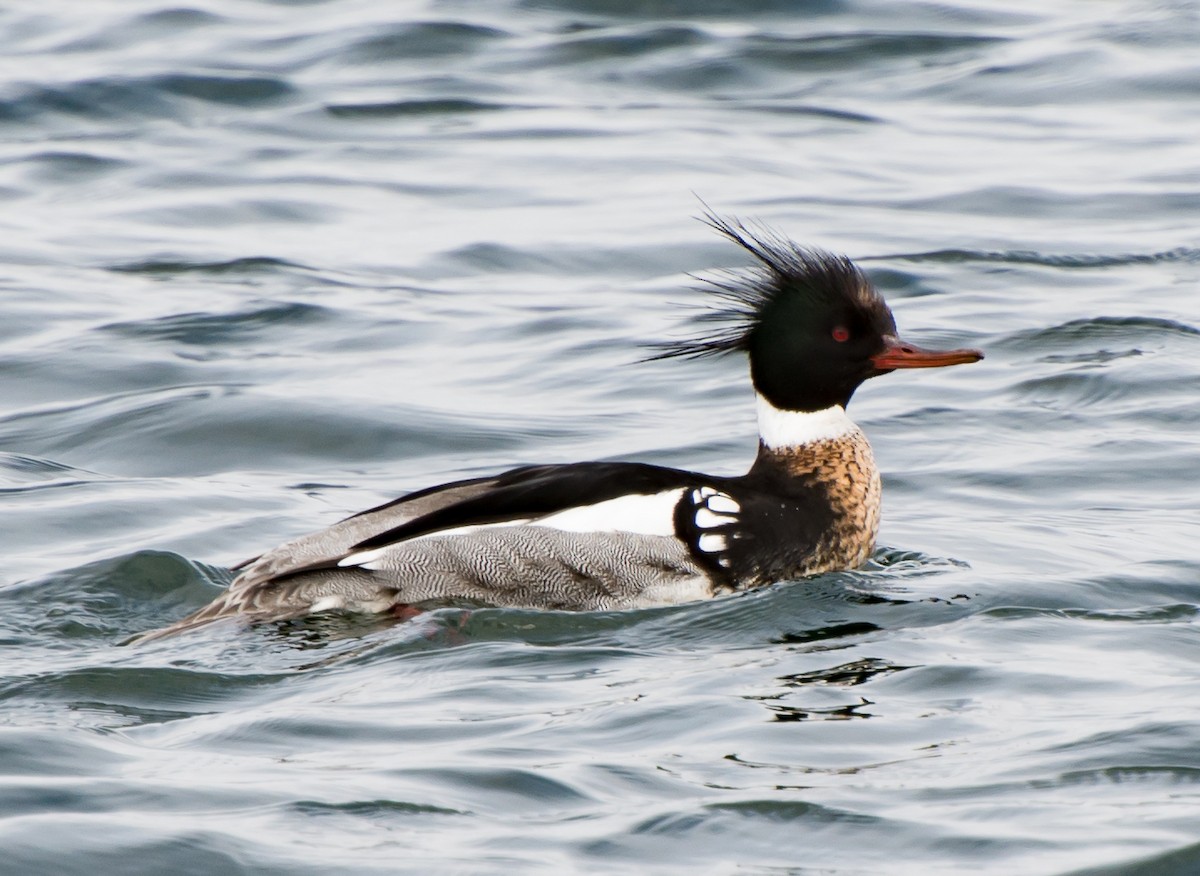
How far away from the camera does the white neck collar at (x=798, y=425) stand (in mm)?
7945

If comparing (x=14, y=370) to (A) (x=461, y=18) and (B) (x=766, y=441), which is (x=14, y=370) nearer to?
(B) (x=766, y=441)

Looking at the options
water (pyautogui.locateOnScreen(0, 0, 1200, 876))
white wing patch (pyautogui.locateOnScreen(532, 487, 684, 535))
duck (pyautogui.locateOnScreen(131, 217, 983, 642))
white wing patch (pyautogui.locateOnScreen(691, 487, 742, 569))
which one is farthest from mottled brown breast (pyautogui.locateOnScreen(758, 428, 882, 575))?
white wing patch (pyautogui.locateOnScreen(532, 487, 684, 535))

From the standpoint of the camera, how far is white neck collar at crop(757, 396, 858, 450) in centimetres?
795

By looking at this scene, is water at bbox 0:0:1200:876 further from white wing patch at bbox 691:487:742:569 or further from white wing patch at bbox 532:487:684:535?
white wing patch at bbox 532:487:684:535

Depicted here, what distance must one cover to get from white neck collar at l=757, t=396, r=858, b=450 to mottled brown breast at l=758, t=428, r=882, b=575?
0.03m

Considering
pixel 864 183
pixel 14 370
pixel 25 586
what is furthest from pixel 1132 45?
Answer: pixel 25 586

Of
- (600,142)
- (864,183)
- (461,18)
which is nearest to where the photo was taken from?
(864,183)

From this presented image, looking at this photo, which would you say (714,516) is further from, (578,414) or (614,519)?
(578,414)

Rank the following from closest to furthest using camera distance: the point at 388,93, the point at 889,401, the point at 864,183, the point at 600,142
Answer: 1. the point at 889,401
2. the point at 864,183
3. the point at 600,142
4. the point at 388,93

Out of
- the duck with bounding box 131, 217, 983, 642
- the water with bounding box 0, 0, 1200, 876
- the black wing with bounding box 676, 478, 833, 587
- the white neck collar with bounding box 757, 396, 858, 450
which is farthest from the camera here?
the white neck collar with bounding box 757, 396, 858, 450

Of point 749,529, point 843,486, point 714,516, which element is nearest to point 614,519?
point 714,516

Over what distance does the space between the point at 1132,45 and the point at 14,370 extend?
10.5 metres

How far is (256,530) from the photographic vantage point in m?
8.59

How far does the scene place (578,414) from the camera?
34.2 feet
